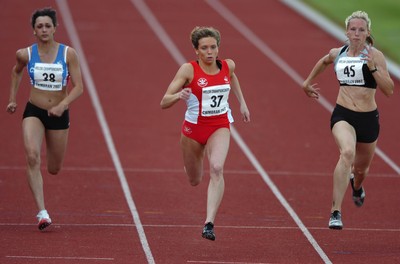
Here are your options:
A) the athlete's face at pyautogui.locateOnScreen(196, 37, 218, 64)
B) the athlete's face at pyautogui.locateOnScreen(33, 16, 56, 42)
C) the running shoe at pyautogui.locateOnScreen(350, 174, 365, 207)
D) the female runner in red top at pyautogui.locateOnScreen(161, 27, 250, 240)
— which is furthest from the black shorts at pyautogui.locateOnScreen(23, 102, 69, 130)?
the running shoe at pyautogui.locateOnScreen(350, 174, 365, 207)

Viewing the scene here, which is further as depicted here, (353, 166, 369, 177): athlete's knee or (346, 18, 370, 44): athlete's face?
(353, 166, 369, 177): athlete's knee

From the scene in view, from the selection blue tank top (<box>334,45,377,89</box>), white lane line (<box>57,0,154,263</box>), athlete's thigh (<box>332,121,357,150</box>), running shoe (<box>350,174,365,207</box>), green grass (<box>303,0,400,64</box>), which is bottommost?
green grass (<box>303,0,400,64</box>)

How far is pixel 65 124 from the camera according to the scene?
11.5 m

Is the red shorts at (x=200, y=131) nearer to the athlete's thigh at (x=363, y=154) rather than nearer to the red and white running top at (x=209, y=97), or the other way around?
the red and white running top at (x=209, y=97)

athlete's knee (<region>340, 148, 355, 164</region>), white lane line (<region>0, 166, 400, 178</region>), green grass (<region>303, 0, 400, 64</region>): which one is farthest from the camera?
green grass (<region>303, 0, 400, 64</region>)

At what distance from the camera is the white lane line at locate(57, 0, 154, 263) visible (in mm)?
11416

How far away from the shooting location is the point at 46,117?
11.4 m

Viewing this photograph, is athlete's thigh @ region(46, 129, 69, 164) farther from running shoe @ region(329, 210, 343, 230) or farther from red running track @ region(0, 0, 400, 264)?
running shoe @ region(329, 210, 343, 230)

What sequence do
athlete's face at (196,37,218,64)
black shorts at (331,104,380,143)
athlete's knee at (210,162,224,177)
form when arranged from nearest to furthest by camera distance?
athlete's knee at (210,162,224,177) < athlete's face at (196,37,218,64) < black shorts at (331,104,380,143)

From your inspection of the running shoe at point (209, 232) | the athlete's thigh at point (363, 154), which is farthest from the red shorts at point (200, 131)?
the athlete's thigh at point (363, 154)

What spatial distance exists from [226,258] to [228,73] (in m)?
1.71

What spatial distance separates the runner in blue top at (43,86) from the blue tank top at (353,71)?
2.53 meters

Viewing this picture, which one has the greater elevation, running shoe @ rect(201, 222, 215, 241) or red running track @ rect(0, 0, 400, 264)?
→ running shoe @ rect(201, 222, 215, 241)

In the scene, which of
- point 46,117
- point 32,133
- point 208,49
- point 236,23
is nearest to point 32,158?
point 32,133
